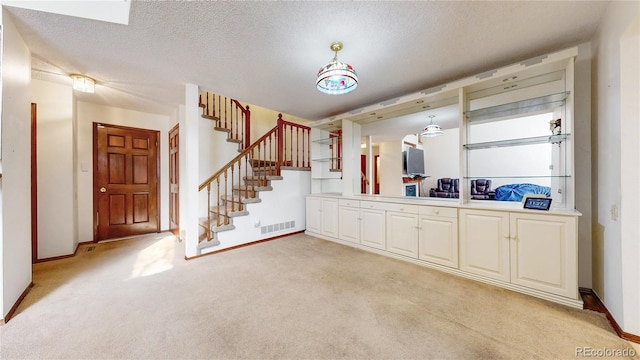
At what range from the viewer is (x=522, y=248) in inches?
89.0

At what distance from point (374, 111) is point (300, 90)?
122 centimetres

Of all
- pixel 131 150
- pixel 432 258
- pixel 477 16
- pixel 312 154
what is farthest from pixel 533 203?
pixel 131 150

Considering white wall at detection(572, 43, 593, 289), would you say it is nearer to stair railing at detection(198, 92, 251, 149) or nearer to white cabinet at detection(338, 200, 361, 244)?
white cabinet at detection(338, 200, 361, 244)

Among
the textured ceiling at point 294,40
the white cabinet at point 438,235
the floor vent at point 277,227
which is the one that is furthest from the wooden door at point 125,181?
the white cabinet at point 438,235

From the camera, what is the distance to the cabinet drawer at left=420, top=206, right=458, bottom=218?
2703 millimetres

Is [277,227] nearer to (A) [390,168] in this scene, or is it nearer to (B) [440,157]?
(A) [390,168]

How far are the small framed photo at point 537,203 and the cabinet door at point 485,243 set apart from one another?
0.22 m

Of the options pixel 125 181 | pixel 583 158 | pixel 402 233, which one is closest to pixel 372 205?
pixel 402 233

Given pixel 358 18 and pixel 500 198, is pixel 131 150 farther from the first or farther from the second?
pixel 500 198

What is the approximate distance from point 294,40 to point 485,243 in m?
2.91

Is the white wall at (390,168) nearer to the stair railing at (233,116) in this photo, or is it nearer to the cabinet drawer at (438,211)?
the cabinet drawer at (438,211)

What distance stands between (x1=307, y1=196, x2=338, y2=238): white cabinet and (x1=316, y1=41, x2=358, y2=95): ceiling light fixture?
7.32 ft

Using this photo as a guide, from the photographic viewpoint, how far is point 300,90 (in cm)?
341

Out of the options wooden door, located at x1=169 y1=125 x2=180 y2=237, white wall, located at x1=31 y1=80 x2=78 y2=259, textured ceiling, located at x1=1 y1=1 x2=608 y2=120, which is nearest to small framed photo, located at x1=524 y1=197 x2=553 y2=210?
textured ceiling, located at x1=1 y1=1 x2=608 y2=120
